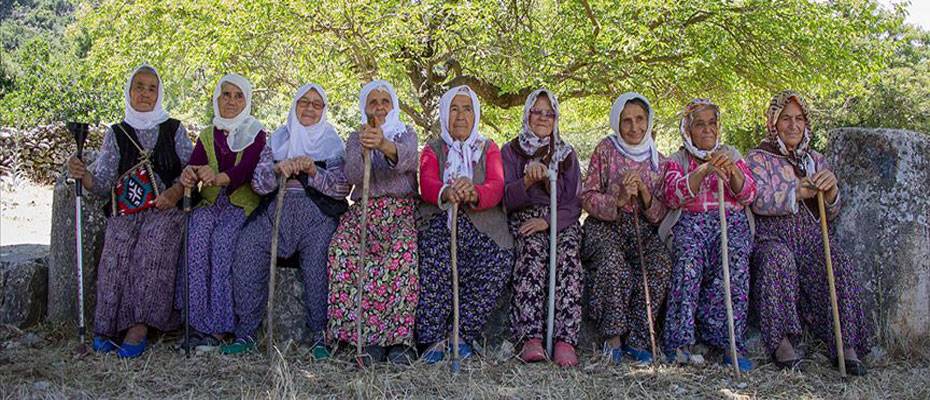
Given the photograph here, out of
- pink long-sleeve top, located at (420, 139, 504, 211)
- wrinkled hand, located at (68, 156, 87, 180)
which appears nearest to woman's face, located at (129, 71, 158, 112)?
wrinkled hand, located at (68, 156, 87, 180)

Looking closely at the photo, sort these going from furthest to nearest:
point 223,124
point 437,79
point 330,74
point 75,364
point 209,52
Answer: point 437,79 → point 330,74 → point 209,52 → point 223,124 → point 75,364

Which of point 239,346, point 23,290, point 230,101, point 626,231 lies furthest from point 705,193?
point 23,290

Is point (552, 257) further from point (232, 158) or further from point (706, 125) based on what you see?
point (232, 158)

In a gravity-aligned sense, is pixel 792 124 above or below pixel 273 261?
above

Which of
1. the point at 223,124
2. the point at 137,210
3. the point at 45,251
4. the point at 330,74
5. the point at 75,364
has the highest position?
the point at 330,74

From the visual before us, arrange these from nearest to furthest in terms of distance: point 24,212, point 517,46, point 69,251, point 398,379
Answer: point 398,379 → point 69,251 → point 517,46 → point 24,212

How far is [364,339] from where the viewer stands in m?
3.81

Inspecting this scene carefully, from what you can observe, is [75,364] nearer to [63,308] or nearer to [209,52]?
[63,308]

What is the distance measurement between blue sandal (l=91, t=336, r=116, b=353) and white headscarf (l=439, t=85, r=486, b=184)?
210cm

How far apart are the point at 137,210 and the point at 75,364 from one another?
3.05 ft

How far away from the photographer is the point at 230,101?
438 centimetres

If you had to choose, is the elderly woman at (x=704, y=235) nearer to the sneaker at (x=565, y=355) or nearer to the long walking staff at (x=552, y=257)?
the sneaker at (x=565, y=355)

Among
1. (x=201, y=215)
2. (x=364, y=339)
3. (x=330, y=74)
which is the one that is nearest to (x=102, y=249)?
(x=201, y=215)

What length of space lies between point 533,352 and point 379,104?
1686 mm
